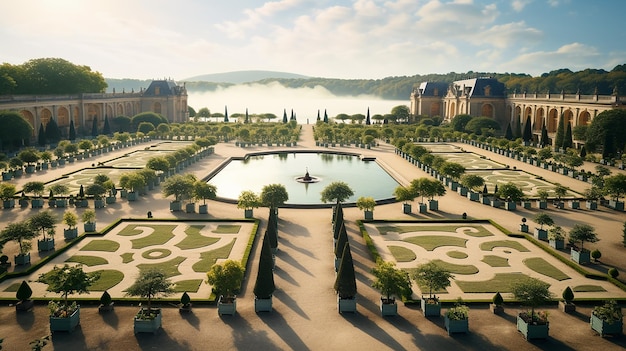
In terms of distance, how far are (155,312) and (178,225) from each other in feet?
46.6

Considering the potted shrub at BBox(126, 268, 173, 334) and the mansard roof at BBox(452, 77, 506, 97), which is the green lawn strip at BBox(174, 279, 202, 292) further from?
the mansard roof at BBox(452, 77, 506, 97)

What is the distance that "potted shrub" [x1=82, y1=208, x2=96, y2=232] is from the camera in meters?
31.5

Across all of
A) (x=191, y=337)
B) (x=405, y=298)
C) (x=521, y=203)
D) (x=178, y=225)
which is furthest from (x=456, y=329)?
(x=521, y=203)

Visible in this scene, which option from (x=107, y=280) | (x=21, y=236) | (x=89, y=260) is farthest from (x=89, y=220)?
(x=107, y=280)

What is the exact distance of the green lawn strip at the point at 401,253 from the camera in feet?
90.3

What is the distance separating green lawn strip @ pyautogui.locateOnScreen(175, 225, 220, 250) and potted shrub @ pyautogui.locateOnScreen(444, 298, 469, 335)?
15.8 metres

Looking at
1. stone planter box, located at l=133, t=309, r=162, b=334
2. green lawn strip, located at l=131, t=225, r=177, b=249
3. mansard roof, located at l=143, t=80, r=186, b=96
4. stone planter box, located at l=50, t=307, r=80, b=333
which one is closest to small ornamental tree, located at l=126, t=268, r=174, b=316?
stone planter box, located at l=133, t=309, r=162, b=334

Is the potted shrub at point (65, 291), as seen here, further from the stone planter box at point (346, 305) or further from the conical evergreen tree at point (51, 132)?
the conical evergreen tree at point (51, 132)

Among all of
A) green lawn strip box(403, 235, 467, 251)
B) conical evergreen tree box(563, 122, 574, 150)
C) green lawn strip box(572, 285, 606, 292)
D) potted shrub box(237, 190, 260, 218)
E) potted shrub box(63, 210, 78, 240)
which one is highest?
conical evergreen tree box(563, 122, 574, 150)

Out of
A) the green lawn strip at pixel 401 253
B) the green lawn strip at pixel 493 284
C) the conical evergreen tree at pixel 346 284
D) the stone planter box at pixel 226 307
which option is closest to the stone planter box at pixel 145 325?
the stone planter box at pixel 226 307

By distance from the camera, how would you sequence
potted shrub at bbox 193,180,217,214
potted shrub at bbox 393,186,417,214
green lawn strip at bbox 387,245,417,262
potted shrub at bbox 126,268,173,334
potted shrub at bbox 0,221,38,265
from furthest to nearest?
potted shrub at bbox 393,186,417,214 < potted shrub at bbox 193,180,217,214 < green lawn strip at bbox 387,245,417,262 < potted shrub at bbox 0,221,38,265 < potted shrub at bbox 126,268,173,334

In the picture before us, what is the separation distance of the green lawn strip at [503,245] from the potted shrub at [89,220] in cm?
2504

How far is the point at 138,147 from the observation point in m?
76.5

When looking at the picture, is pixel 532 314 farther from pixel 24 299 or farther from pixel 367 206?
pixel 24 299
